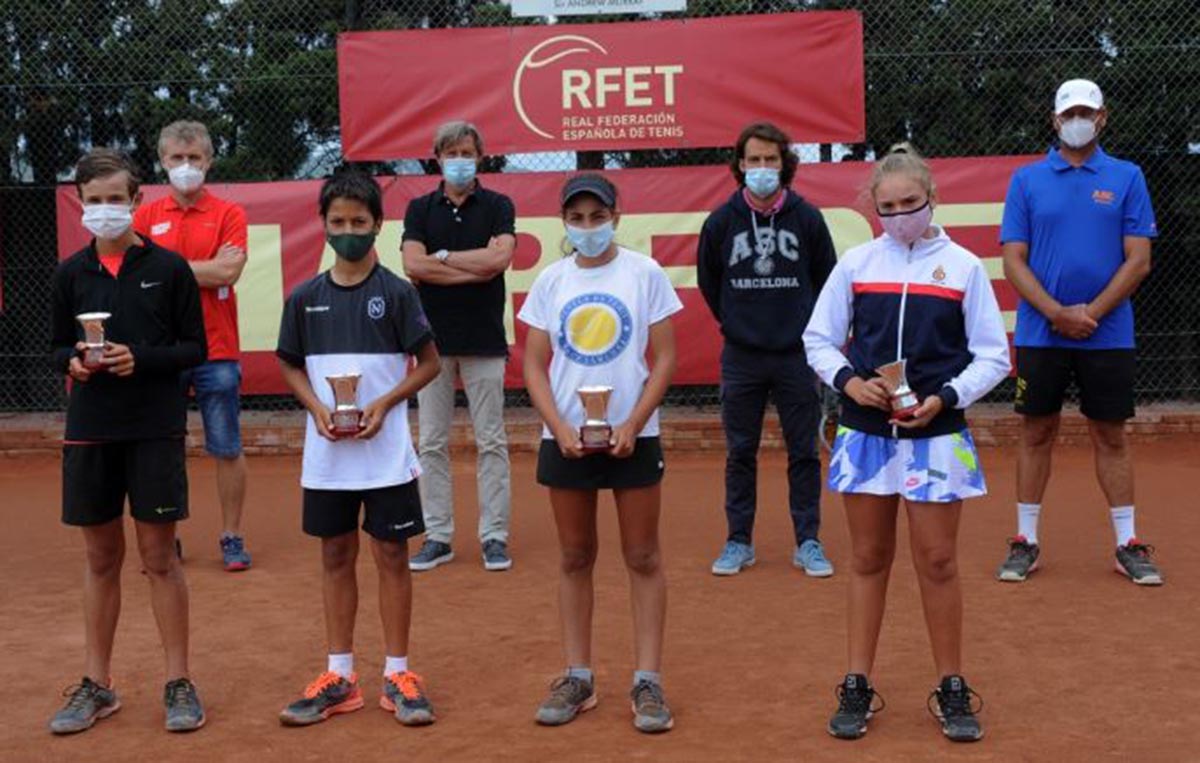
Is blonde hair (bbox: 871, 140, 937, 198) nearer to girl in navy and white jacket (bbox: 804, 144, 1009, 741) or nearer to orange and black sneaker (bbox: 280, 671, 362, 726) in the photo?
girl in navy and white jacket (bbox: 804, 144, 1009, 741)

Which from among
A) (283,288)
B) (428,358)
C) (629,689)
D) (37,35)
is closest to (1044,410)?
(629,689)

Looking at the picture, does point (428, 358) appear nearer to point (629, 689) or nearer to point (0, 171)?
point (629, 689)

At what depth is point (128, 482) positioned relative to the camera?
180 inches

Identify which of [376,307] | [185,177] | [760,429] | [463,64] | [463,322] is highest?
[463,64]

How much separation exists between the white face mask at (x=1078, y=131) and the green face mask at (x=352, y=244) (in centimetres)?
332

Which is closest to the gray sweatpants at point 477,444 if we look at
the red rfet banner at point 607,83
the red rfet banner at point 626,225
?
the red rfet banner at point 626,225

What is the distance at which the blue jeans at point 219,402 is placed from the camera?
6652mm

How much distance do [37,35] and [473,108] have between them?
3.76 meters

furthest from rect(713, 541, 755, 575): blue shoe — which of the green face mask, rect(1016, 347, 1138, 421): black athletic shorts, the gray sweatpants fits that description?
the green face mask

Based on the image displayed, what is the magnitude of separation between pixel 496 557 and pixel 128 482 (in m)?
2.38

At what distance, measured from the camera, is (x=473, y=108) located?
1004 cm

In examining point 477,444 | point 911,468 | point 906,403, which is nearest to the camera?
point 906,403

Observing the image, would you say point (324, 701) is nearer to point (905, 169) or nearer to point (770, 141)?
point (905, 169)

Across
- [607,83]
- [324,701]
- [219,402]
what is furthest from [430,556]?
[607,83]
